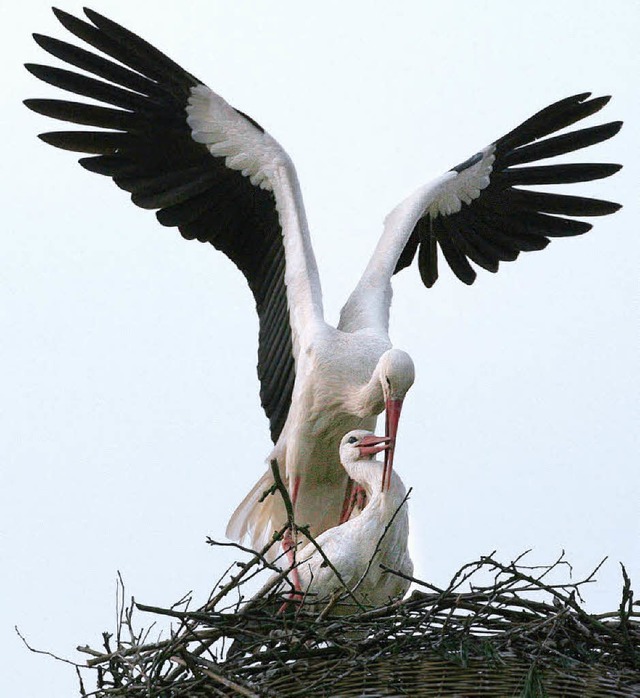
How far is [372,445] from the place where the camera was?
5.01 m

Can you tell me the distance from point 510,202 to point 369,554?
3061 millimetres

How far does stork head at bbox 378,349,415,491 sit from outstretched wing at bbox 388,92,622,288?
1.65m

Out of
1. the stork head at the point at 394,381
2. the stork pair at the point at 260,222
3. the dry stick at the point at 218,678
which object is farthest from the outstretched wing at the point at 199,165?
the dry stick at the point at 218,678

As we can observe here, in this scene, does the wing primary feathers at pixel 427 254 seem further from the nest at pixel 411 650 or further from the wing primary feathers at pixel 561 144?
the nest at pixel 411 650

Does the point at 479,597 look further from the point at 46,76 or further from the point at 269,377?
the point at 46,76

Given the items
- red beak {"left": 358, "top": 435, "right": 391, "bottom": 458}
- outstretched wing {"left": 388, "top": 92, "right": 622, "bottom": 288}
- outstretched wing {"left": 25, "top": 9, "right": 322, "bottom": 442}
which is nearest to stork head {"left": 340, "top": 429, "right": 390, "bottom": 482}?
red beak {"left": 358, "top": 435, "right": 391, "bottom": 458}

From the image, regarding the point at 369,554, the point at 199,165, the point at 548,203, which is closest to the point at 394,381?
the point at 369,554

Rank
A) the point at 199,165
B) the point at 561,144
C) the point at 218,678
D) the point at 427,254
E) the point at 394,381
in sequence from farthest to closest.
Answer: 1. the point at 427,254
2. the point at 561,144
3. the point at 199,165
4. the point at 394,381
5. the point at 218,678

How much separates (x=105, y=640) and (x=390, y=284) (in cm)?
256

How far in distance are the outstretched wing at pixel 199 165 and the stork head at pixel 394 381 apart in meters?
0.54

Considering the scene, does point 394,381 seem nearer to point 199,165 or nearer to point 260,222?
point 260,222

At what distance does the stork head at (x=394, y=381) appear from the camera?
17.6ft

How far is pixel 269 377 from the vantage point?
620cm

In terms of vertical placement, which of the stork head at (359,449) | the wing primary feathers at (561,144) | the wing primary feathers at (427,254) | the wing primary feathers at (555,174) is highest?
the wing primary feathers at (561,144)
